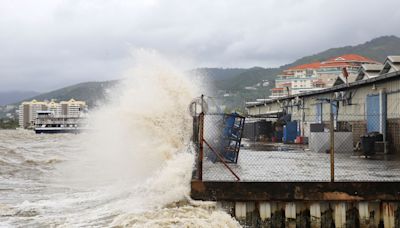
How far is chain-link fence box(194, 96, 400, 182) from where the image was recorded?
13.3 meters

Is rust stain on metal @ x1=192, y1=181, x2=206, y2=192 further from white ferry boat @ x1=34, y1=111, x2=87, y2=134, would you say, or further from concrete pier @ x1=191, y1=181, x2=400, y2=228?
white ferry boat @ x1=34, y1=111, x2=87, y2=134

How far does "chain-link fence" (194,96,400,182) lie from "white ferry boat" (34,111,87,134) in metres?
91.9

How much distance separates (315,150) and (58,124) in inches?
4292

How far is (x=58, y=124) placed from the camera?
12519 centimetres

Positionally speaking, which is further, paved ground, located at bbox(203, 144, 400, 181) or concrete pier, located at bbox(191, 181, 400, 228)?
paved ground, located at bbox(203, 144, 400, 181)

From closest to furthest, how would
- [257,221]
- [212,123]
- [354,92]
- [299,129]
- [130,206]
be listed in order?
[257,221] < [130,206] < [212,123] < [354,92] < [299,129]

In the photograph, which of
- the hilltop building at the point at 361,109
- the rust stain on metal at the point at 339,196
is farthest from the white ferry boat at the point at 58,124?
the rust stain on metal at the point at 339,196

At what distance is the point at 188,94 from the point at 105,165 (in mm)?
5081

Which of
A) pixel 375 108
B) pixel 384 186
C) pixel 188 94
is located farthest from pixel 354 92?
pixel 384 186

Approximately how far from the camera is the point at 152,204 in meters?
11.6

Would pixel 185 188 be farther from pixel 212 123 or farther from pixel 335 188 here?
pixel 212 123

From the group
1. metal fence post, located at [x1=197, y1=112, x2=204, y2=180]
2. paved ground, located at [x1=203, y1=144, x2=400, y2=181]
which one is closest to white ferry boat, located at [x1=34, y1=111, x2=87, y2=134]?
paved ground, located at [x1=203, y1=144, x2=400, y2=181]

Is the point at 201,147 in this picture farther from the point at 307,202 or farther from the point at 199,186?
the point at 307,202

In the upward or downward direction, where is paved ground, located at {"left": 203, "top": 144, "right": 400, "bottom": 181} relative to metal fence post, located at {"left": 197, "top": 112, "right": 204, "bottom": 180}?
downward
